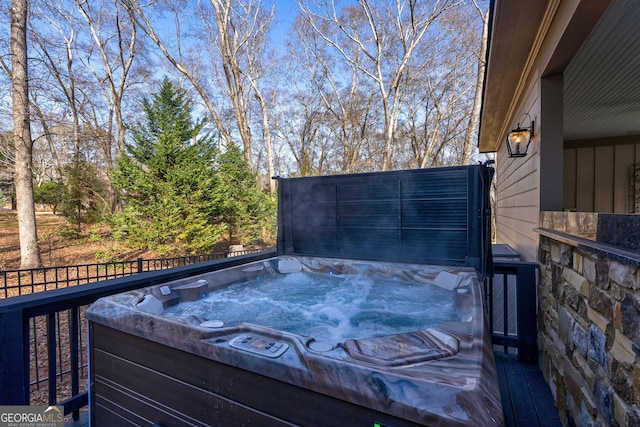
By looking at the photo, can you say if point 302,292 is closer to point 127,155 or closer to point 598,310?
point 598,310

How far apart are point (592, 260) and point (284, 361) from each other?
4.76 ft

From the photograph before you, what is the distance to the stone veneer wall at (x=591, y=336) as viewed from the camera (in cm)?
109

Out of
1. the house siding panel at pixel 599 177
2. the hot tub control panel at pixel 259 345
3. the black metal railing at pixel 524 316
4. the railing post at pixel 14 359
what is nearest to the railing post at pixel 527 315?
the black metal railing at pixel 524 316

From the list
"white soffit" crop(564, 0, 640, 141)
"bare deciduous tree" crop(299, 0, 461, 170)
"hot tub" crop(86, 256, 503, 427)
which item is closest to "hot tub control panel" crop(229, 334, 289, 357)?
"hot tub" crop(86, 256, 503, 427)

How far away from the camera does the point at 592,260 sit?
4.72 feet

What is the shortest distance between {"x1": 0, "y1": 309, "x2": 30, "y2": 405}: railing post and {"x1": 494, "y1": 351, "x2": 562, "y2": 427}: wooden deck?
249 cm

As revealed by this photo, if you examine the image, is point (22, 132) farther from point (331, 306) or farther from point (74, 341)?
point (331, 306)

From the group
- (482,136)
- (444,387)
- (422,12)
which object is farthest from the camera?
(422,12)

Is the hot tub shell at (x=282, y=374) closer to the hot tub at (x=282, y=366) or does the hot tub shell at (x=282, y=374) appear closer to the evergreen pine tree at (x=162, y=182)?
the hot tub at (x=282, y=366)

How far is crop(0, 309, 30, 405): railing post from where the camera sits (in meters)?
1.44

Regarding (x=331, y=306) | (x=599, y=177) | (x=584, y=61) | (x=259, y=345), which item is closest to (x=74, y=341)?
(x=259, y=345)

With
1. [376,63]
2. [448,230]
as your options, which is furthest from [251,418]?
[376,63]

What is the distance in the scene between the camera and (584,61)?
253 cm

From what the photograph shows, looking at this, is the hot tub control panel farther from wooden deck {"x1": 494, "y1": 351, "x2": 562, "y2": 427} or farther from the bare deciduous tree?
the bare deciduous tree
